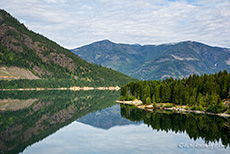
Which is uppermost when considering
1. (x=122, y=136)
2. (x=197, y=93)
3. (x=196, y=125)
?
(x=197, y=93)

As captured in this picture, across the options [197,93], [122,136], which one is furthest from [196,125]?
[197,93]

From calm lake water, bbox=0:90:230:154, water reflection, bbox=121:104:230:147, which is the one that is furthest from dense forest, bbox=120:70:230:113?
calm lake water, bbox=0:90:230:154

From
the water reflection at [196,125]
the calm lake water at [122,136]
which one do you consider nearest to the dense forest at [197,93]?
the water reflection at [196,125]

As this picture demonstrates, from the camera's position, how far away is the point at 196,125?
276ft

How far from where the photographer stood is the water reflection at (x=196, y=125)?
68.8 meters

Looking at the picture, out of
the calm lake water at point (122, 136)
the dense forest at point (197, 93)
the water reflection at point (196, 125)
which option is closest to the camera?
the calm lake water at point (122, 136)

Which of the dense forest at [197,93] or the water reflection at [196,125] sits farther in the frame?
the dense forest at [197,93]

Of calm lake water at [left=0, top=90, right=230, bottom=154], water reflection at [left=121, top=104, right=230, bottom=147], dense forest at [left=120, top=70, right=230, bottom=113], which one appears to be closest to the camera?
calm lake water at [left=0, top=90, right=230, bottom=154]

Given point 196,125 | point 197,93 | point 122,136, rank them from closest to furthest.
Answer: point 122,136, point 196,125, point 197,93

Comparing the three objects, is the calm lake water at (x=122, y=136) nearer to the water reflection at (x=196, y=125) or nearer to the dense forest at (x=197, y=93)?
the water reflection at (x=196, y=125)

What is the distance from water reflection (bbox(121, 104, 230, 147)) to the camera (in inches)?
2707

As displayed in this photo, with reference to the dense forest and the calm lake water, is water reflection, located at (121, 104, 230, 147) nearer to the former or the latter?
the calm lake water

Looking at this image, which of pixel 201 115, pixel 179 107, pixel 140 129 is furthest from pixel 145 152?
pixel 179 107

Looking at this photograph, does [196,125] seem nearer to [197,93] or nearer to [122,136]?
[122,136]
